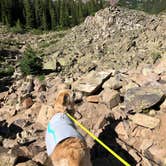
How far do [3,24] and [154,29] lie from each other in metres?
57.8

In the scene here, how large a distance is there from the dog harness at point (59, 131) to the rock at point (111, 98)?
124 inches

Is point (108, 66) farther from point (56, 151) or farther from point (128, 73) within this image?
point (56, 151)

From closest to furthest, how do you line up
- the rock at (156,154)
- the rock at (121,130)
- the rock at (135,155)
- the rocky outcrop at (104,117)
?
the rock at (156,154) → the rock at (135,155) → the rocky outcrop at (104,117) → the rock at (121,130)

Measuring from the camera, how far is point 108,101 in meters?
9.04

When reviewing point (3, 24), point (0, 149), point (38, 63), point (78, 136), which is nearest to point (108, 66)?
point (38, 63)

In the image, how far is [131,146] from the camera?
7598mm

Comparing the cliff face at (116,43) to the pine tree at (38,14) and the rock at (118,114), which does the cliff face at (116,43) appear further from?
the pine tree at (38,14)

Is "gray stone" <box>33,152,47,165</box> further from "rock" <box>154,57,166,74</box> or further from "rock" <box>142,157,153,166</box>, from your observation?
"rock" <box>154,57,166,74</box>

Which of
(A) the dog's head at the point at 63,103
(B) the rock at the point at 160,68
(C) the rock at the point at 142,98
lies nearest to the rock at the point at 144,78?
(B) the rock at the point at 160,68

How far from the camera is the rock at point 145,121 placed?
7762mm

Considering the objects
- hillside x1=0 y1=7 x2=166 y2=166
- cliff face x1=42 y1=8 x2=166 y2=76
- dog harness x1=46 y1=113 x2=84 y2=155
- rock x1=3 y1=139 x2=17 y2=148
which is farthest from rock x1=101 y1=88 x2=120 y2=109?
dog harness x1=46 y1=113 x2=84 y2=155

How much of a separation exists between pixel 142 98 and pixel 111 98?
91 centimetres

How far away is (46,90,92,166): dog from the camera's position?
464 centimetres

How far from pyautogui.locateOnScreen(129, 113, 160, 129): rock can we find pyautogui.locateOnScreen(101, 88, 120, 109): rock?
3.32 ft
